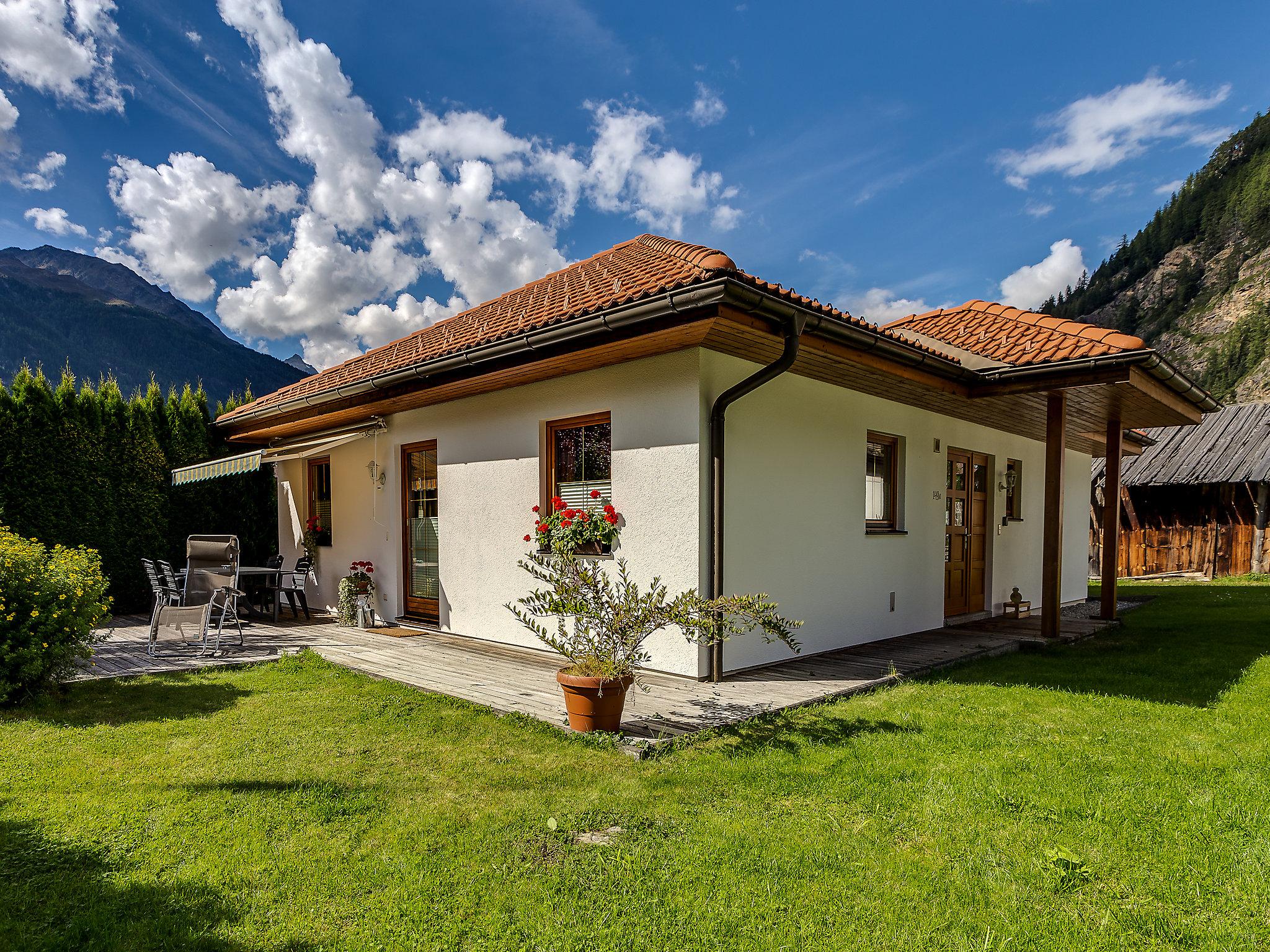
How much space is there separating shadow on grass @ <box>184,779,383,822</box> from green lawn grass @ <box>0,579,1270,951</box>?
0.06ft

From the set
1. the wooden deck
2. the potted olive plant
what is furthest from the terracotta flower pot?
the wooden deck

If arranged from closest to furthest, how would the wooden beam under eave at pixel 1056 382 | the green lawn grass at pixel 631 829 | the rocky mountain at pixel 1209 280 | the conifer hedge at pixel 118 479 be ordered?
the green lawn grass at pixel 631 829 → the wooden beam under eave at pixel 1056 382 → the conifer hedge at pixel 118 479 → the rocky mountain at pixel 1209 280

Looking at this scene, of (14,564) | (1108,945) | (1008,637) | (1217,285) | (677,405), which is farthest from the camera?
(1217,285)

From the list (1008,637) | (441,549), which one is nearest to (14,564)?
(441,549)

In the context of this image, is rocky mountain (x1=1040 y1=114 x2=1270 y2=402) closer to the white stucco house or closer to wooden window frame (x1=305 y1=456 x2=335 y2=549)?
the white stucco house

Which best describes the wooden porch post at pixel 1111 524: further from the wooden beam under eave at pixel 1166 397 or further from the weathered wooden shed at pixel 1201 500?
the weathered wooden shed at pixel 1201 500

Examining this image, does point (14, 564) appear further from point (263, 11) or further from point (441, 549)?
point (263, 11)

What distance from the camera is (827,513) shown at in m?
7.59

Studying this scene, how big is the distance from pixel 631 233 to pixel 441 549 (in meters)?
5.20

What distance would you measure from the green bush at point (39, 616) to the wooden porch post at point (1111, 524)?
42.9 ft

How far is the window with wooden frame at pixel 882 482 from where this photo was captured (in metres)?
8.45

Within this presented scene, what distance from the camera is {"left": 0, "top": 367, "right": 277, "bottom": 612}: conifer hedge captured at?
408 inches

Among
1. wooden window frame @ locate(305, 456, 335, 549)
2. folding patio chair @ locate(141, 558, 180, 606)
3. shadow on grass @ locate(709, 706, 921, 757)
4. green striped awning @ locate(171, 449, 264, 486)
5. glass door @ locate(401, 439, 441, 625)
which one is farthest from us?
wooden window frame @ locate(305, 456, 335, 549)

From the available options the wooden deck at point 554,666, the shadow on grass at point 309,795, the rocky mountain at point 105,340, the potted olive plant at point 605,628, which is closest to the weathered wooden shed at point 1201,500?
the wooden deck at point 554,666
